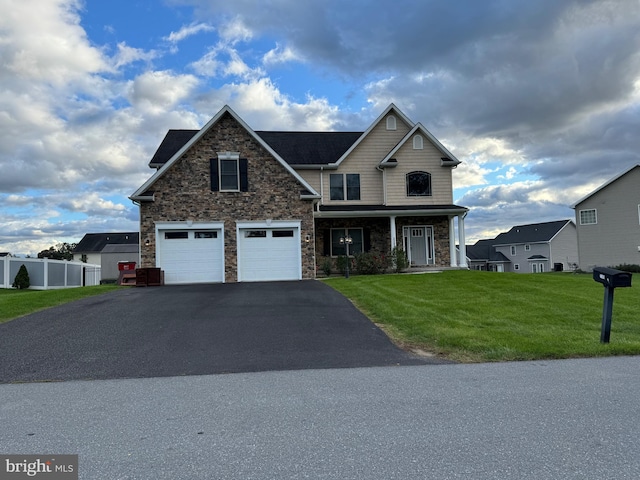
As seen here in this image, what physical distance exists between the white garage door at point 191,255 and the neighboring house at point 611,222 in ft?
81.5

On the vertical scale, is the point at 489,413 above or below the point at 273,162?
below

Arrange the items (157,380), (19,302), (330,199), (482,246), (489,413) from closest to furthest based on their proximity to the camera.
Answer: (489,413) → (157,380) → (19,302) → (330,199) → (482,246)

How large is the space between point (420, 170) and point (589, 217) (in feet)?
50.3

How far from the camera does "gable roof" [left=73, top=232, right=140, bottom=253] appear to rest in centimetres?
6844

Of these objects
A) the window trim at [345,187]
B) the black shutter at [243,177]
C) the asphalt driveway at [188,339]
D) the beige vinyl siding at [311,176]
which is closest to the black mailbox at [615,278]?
the asphalt driveway at [188,339]

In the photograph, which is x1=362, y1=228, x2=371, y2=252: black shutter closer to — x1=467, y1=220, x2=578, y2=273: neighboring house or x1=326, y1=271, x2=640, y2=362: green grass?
x1=326, y1=271, x2=640, y2=362: green grass

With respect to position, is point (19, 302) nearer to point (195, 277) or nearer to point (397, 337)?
point (195, 277)

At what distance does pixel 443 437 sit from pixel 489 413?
0.85 metres

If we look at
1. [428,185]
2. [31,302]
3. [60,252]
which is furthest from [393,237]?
[60,252]

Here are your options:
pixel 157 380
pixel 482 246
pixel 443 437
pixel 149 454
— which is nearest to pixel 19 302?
pixel 157 380

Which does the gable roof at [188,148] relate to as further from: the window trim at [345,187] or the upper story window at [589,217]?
the upper story window at [589,217]

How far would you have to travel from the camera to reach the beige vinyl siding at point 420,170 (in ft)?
79.2

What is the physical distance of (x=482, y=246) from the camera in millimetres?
66688

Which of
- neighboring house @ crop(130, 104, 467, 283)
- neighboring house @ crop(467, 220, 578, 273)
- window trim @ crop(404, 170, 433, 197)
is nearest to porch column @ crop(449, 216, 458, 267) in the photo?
window trim @ crop(404, 170, 433, 197)
